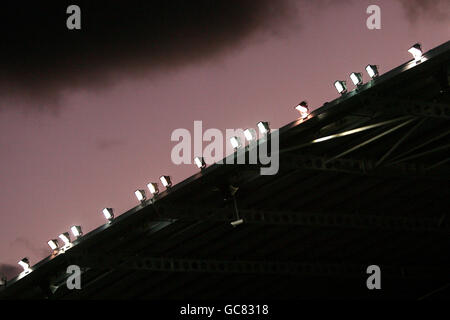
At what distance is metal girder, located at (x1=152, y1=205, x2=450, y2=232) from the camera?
17.6 metres

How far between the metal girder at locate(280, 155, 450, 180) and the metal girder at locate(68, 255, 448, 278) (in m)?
5.64

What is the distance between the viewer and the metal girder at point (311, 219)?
17594 mm

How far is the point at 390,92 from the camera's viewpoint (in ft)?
48.6

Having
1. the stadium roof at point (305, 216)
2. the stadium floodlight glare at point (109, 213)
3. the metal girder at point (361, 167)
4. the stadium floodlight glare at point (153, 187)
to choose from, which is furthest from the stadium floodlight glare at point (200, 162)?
the stadium floodlight glare at point (109, 213)

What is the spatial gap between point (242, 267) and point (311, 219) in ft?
10.9

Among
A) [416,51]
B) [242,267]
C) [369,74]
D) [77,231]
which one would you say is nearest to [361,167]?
[369,74]

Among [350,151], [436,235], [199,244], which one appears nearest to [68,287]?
[199,244]

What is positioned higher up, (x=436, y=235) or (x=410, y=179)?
(x=410, y=179)

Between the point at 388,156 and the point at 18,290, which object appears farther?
the point at 18,290

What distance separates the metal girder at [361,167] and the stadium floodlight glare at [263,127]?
Answer: 0.94 m

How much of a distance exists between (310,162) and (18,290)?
31.6 feet

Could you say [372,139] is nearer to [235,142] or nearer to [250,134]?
[250,134]
